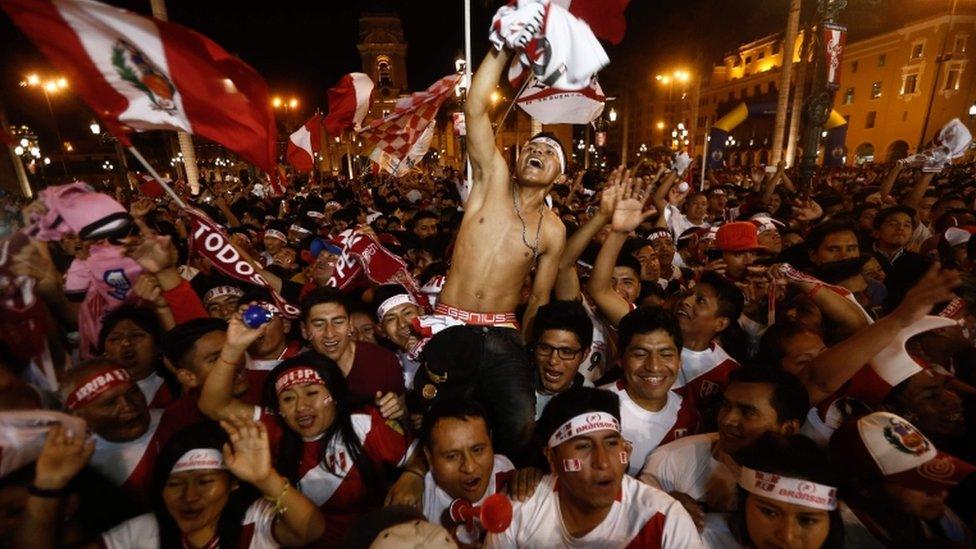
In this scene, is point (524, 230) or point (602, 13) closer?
point (524, 230)

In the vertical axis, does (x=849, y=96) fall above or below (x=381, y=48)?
below

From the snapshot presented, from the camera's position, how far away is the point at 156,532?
7.87 ft

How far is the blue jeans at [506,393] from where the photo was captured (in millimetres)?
→ 3219

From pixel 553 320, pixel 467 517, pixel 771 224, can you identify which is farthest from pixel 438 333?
pixel 771 224

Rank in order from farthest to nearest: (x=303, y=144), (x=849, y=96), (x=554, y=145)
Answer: (x=849, y=96)
(x=303, y=144)
(x=554, y=145)

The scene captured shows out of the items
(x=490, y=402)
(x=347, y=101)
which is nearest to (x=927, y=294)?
(x=490, y=402)

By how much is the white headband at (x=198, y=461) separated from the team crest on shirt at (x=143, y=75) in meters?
2.25

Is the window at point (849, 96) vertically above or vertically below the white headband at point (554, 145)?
above

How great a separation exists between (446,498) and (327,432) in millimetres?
882

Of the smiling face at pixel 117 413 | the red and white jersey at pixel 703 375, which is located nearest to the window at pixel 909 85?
the red and white jersey at pixel 703 375

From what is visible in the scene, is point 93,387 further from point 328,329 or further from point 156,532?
point 328,329

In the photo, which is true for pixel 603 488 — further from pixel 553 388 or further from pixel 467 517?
pixel 553 388

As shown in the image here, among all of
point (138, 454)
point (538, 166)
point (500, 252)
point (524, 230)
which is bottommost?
point (138, 454)

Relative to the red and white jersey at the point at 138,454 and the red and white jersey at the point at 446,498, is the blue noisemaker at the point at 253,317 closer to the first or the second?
the red and white jersey at the point at 138,454
